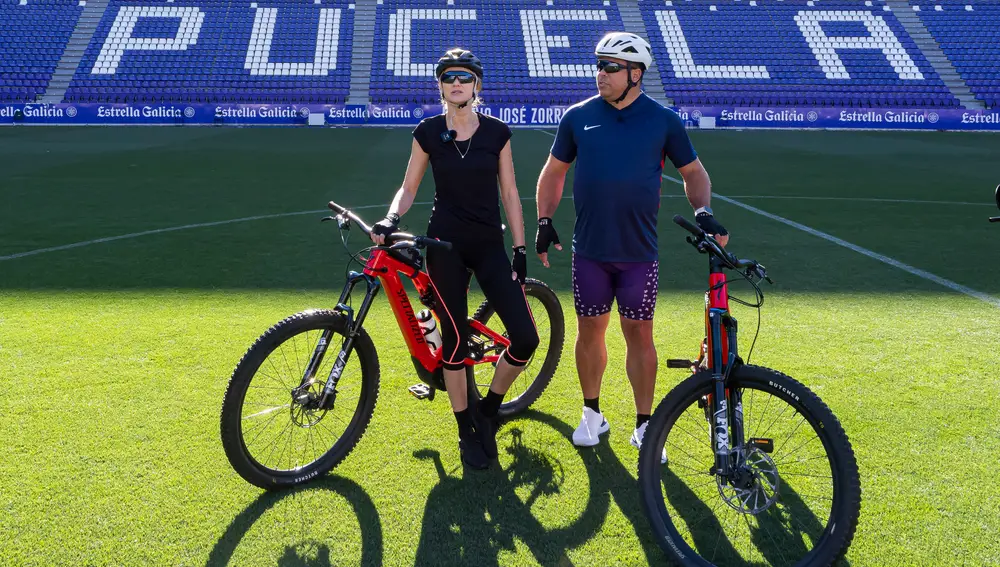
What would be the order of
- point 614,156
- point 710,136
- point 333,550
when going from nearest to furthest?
point 333,550 → point 614,156 → point 710,136

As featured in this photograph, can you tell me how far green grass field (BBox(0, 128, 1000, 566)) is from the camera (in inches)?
133

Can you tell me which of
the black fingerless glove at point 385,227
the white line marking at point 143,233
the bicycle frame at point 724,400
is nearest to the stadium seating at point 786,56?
the white line marking at point 143,233

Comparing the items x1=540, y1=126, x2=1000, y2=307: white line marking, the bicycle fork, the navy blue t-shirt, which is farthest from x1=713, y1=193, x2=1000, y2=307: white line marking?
the bicycle fork

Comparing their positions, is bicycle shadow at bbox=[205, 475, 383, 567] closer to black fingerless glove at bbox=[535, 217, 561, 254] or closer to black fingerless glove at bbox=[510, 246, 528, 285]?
black fingerless glove at bbox=[510, 246, 528, 285]

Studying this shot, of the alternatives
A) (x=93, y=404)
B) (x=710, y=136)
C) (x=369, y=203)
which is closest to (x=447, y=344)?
(x=93, y=404)

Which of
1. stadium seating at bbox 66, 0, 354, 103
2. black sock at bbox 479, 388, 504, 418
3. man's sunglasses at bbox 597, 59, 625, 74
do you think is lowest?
black sock at bbox 479, 388, 504, 418

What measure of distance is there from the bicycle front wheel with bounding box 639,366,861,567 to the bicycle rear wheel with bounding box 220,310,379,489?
5.03 feet

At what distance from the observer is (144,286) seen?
7.29 m

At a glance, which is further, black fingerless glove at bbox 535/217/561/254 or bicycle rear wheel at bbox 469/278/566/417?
bicycle rear wheel at bbox 469/278/566/417

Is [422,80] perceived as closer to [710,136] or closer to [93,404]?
→ [710,136]

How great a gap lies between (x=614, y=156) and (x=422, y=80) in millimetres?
30487

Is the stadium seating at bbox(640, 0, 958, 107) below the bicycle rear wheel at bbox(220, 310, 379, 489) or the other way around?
the other way around

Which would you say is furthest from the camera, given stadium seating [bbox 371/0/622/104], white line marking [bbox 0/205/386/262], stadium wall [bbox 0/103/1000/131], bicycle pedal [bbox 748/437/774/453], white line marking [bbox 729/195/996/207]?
stadium seating [bbox 371/0/622/104]

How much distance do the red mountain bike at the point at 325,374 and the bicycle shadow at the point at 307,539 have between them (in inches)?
2.7
